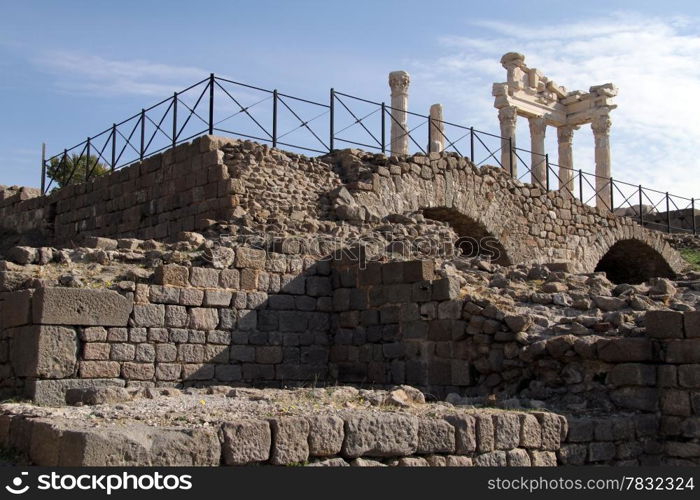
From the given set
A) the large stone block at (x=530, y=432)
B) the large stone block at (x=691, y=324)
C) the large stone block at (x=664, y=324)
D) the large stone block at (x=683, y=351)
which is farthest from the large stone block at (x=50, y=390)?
the large stone block at (x=691, y=324)

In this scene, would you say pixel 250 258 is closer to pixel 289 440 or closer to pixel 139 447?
pixel 289 440

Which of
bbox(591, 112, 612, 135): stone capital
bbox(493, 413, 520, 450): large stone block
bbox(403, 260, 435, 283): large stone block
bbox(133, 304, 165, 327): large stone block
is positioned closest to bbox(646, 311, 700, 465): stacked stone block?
bbox(493, 413, 520, 450): large stone block

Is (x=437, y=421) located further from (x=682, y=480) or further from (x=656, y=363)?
(x=656, y=363)

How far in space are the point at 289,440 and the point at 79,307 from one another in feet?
15.0

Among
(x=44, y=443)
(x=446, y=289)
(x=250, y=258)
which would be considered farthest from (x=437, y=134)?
(x=44, y=443)

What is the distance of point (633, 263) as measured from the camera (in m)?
22.9

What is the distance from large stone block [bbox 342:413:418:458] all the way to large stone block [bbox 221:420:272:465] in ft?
2.21

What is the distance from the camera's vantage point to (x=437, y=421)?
6719mm

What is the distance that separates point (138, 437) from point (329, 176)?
10045 millimetres

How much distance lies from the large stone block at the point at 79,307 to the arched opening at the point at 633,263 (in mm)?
14830

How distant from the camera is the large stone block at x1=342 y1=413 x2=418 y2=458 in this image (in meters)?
6.24

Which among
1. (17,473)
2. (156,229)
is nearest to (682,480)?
(17,473)

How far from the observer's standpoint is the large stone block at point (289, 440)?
5852 mm

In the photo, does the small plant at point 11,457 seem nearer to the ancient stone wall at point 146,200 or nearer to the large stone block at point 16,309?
the large stone block at point 16,309
